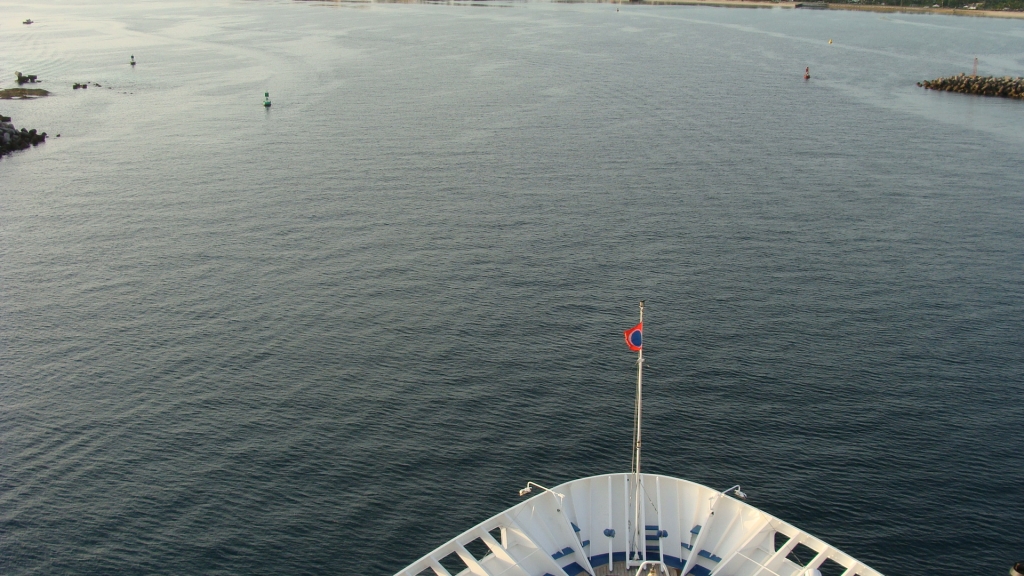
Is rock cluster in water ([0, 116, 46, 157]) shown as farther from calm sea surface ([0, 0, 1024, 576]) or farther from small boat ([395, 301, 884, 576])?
small boat ([395, 301, 884, 576])

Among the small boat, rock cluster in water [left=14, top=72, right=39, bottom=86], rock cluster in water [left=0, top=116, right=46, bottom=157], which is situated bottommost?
the small boat

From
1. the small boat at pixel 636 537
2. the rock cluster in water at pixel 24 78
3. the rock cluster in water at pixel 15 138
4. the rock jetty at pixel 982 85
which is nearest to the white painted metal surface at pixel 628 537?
the small boat at pixel 636 537

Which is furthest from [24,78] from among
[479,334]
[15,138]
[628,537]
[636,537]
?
[636,537]

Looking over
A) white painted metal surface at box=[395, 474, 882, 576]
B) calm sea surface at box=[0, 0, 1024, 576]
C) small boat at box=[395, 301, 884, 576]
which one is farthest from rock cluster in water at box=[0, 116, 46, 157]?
small boat at box=[395, 301, 884, 576]

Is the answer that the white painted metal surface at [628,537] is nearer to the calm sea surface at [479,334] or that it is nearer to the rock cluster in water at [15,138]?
the calm sea surface at [479,334]

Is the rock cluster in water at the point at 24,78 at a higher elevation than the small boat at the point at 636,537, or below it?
higher
